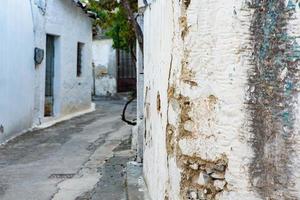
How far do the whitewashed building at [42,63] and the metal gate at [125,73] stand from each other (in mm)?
7734

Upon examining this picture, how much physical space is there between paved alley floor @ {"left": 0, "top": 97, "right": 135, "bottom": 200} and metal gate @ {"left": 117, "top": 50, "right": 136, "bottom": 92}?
12.9 metres

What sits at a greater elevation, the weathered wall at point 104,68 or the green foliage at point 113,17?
the green foliage at point 113,17

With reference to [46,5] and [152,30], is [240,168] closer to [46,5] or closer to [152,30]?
[152,30]

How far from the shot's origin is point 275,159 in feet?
9.62

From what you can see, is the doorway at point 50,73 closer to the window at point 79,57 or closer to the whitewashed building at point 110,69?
the window at point 79,57

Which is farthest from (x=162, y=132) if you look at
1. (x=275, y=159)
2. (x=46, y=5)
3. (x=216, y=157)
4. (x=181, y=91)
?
(x=46, y=5)

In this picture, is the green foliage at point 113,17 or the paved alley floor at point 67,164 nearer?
the paved alley floor at point 67,164

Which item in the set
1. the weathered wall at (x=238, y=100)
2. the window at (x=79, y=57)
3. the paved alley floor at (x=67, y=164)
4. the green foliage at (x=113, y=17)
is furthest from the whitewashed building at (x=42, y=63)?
the weathered wall at (x=238, y=100)

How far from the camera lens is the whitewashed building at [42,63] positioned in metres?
11.1

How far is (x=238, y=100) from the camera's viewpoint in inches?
119

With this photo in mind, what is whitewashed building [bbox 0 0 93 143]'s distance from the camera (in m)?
11.1

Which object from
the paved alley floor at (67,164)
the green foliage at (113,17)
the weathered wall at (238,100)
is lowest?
the paved alley floor at (67,164)

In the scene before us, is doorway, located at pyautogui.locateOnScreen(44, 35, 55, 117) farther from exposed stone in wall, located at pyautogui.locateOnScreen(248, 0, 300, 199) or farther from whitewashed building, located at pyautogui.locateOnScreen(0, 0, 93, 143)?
exposed stone in wall, located at pyautogui.locateOnScreen(248, 0, 300, 199)

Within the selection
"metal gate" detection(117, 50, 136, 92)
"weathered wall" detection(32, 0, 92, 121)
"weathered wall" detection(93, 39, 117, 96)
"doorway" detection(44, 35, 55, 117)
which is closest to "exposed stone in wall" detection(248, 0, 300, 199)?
"weathered wall" detection(32, 0, 92, 121)
